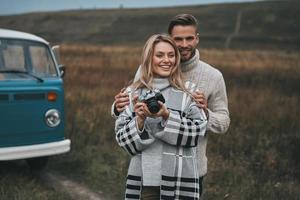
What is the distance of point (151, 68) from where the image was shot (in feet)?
8.17

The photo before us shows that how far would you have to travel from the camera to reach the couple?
7.88 ft

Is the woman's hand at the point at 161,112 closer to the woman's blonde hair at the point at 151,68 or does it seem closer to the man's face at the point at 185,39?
the woman's blonde hair at the point at 151,68

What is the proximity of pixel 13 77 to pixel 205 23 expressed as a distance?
2066 inches

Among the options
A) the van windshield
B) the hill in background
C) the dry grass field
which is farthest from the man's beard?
the hill in background

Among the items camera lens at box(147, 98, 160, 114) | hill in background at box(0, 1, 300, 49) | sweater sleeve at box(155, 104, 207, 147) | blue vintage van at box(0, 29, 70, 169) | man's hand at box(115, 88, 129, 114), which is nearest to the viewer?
camera lens at box(147, 98, 160, 114)

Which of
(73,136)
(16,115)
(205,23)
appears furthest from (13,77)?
(205,23)

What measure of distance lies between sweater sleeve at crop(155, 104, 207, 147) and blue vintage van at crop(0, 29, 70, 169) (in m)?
3.33

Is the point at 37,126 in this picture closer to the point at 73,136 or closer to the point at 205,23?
the point at 73,136

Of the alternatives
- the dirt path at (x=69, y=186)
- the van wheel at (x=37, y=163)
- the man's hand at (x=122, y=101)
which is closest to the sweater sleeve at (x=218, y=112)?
the man's hand at (x=122, y=101)

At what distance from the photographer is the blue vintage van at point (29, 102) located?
5281 millimetres

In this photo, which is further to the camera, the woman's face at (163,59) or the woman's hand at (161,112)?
the woman's face at (163,59)

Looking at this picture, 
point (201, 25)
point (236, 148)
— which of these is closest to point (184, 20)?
point (236, 148)

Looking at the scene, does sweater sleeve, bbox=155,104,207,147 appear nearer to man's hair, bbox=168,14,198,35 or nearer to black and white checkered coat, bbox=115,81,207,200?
black and white checkered coat, bbox=115,81,207,200

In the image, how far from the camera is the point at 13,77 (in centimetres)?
554
